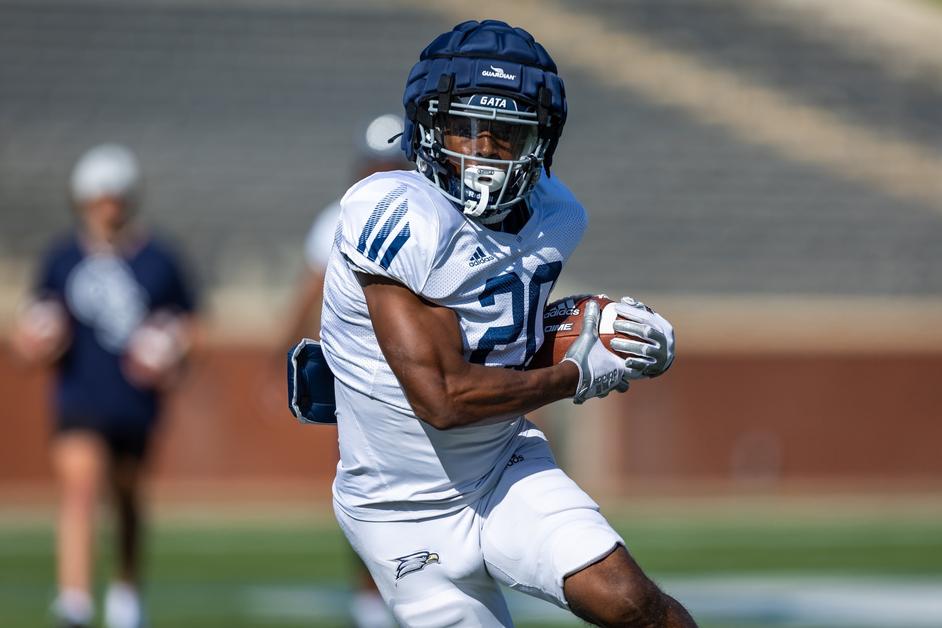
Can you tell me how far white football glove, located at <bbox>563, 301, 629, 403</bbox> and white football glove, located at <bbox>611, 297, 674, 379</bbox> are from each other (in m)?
0.03

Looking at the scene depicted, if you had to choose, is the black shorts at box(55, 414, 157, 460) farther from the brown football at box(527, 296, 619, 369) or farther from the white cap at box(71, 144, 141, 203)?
the brown football at box(527, 296, 619, 369)

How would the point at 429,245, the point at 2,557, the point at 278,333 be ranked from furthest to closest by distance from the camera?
the point at 278,333
the point at 2,557
the point at 429,245

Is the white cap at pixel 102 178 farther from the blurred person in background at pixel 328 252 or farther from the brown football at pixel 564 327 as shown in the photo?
the brown football at pixel 564 327

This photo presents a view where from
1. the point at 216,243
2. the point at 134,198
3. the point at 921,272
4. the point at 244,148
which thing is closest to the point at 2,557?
the point at 134,198

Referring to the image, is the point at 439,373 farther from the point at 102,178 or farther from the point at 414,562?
the point at 102,178

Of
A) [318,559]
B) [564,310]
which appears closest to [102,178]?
[318,559]

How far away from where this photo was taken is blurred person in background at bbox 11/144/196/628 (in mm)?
6258

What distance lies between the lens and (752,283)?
1395cm

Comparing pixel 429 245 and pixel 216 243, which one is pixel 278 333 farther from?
pixel 429 245

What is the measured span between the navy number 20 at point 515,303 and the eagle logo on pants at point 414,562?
0.43m

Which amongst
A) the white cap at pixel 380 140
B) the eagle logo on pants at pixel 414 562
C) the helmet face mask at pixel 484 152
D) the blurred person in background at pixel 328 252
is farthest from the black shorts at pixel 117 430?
the helmet face mask at pixel 484 152

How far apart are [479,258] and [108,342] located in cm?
355

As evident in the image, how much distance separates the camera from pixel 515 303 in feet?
11.0

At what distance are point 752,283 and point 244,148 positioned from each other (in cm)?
495
